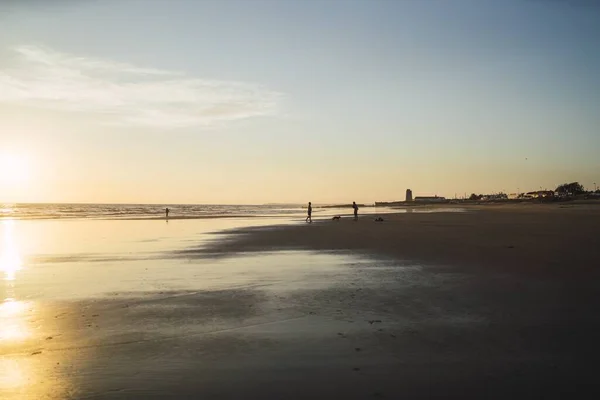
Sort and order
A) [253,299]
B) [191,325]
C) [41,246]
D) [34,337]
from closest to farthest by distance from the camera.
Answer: [34,337]
[191,325]
[253,299]
[41,246]

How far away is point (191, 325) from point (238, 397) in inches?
134

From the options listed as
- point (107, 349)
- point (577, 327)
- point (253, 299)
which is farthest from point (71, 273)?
point (577, 327)

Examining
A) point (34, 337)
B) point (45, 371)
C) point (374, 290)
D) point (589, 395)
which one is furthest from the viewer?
point (374, 290)

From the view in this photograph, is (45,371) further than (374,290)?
No

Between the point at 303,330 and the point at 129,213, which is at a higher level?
the point at 129,213

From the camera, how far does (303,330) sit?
7848mm

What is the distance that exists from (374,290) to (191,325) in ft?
15.9

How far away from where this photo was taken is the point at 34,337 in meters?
7.63

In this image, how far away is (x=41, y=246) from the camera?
24.0 metres

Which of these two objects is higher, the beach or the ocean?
the ocean

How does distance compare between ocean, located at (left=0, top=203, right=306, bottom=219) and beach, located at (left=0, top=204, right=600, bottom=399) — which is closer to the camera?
beach, located at (left=0, top=204, right=600, bottom=399)

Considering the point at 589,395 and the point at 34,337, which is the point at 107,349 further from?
the point at 589,395

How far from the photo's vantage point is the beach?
550 cm

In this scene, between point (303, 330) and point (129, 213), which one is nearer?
point (303, 330)
